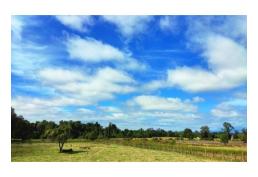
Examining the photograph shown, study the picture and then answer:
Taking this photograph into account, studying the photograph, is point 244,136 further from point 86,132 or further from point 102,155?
point 86,132

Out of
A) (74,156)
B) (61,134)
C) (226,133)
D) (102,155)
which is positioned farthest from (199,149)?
(61,134)

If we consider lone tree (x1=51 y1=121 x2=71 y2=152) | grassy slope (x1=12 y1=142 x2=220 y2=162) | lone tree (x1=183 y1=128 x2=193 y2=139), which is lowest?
grassy slope (x1=12 y1=142 x2=220 y2=162)

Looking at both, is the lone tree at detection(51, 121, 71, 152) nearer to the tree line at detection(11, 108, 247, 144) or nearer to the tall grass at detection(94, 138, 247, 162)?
the tree line at detection(11, 108, 247, 144)

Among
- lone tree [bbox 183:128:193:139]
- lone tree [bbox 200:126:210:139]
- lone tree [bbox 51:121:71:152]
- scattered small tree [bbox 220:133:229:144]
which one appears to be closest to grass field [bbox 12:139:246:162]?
lone tree [bbox 51:121:71:152]

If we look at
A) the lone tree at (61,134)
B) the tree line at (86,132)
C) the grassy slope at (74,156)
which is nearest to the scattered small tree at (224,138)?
the tree line at (86,132)

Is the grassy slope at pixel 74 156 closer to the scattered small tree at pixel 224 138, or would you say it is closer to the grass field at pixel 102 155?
the grass field at pixel 102 155

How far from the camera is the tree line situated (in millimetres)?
22102

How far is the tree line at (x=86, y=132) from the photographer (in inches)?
870

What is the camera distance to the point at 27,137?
25.7 m
